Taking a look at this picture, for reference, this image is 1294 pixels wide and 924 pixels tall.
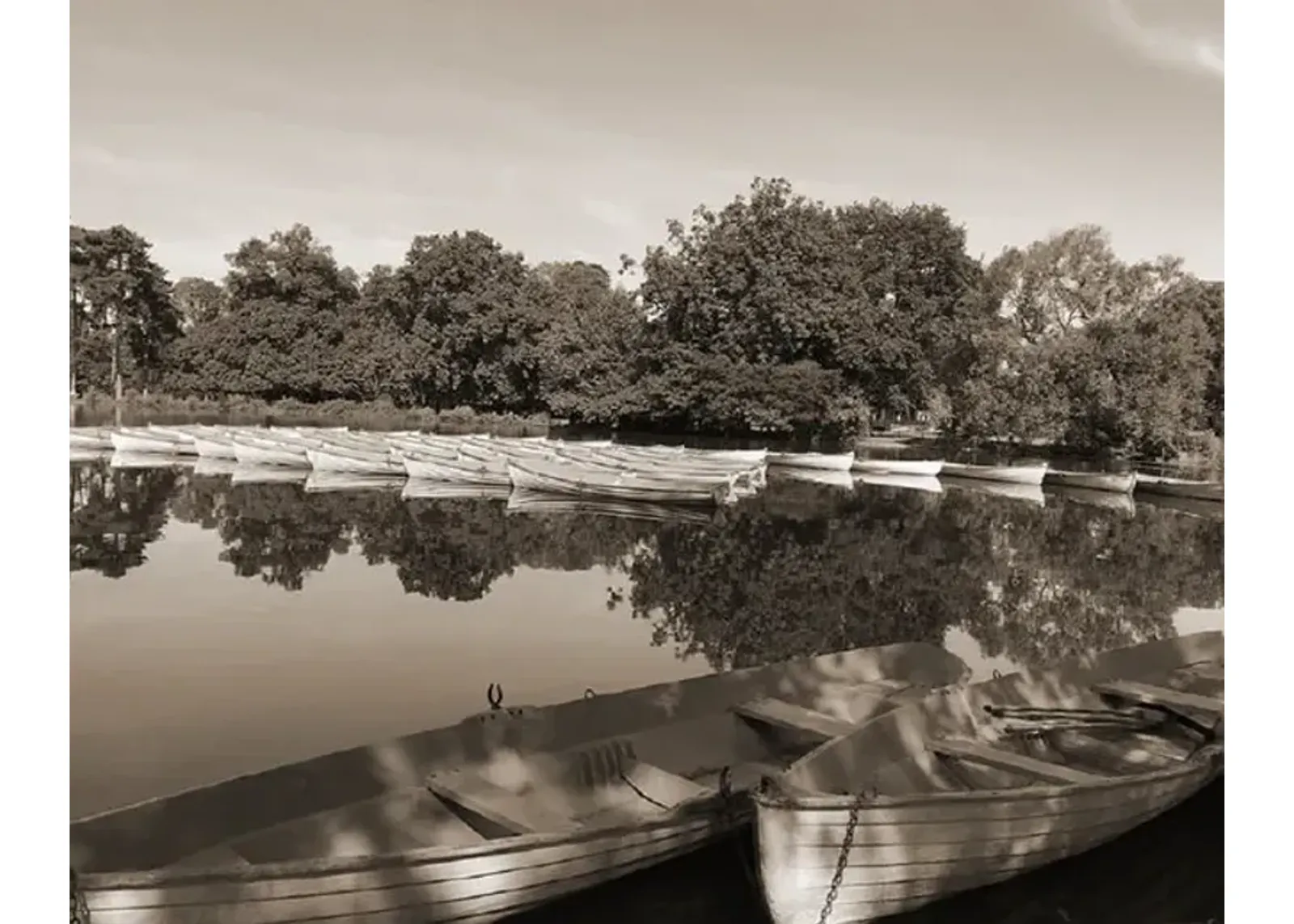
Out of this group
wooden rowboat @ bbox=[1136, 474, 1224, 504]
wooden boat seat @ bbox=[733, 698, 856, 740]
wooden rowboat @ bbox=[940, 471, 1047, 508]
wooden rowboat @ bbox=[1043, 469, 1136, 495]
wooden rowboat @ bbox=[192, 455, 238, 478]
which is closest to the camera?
wooden boat seat @ bbox=[733, 698, 856, 740]

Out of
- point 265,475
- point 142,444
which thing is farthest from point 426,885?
point 265,475

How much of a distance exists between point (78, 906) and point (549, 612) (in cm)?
429

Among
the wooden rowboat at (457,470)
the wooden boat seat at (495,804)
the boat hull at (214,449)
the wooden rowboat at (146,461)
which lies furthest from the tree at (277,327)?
the wooden rowboat at (457,470)

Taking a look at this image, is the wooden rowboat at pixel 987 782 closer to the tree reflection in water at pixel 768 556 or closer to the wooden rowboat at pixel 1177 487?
the tree reflection in water at pixel 768 556

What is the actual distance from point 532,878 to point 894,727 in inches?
48.6

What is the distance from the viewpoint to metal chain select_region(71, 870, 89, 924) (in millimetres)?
2141

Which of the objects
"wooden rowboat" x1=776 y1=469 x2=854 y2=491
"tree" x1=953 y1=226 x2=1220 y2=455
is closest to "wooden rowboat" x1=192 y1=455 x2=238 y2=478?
"wooden rowboat" x1=776 y1=469 x2=854 y2=491

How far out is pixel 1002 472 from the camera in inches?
536

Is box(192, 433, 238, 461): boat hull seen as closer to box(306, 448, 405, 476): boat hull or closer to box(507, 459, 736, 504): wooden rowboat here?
box(306, 448, 405, 476): boat hull

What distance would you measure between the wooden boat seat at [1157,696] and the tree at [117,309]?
3.36 metres

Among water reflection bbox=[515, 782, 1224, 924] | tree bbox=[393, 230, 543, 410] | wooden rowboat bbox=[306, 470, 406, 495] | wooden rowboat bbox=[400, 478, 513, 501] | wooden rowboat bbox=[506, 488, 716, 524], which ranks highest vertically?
tree bbox=[393, 230, 543, 410]

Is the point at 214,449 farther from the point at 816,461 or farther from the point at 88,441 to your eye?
the point at 88,441

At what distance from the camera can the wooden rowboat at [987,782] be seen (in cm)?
259

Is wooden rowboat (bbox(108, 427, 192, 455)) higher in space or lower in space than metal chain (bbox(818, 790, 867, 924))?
higher
